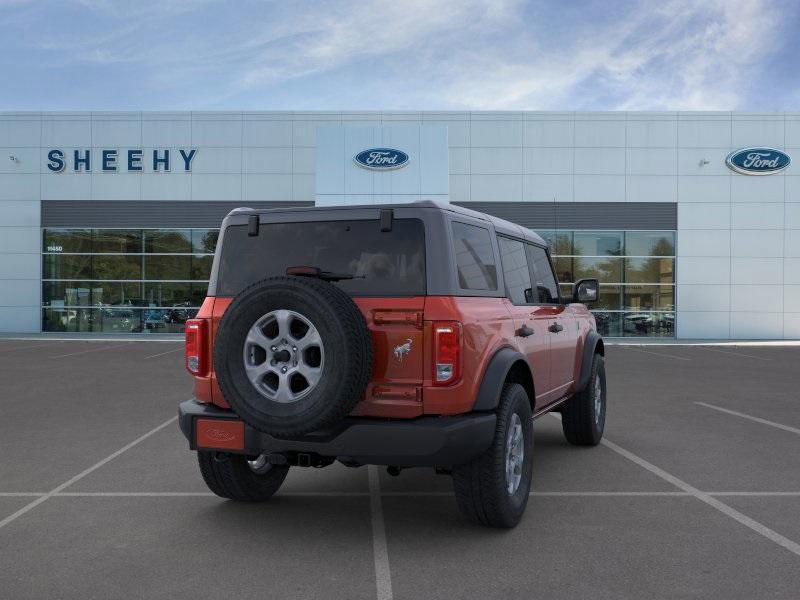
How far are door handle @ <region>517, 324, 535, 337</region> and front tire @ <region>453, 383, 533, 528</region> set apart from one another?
1.36 feet

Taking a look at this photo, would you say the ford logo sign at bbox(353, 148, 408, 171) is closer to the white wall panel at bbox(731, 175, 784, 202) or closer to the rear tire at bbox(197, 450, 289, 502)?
the white wall panel at bbox(731, 175, 784, 202)

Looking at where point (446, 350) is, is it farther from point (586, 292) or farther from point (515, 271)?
point (586, 292)

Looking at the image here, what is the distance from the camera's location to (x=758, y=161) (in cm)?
2781

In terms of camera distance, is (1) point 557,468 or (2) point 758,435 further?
(2) point 758,435

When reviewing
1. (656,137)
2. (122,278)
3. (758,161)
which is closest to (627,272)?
(656,137)

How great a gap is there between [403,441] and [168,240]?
87.9ft

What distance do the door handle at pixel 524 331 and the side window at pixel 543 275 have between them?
71cm

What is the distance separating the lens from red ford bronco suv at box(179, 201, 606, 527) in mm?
3889

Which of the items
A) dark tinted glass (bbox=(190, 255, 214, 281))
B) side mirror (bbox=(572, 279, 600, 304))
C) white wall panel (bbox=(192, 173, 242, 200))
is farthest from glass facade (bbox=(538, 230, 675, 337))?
side mirror (bbox=(572, 279, 600, 304))

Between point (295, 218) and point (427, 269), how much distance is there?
948mm

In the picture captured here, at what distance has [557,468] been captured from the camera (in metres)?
6.20

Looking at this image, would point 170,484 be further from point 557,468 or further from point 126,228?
point 126,228

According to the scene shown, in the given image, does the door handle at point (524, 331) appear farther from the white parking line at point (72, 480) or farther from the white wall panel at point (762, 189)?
the white wall panel at point (762, 189)

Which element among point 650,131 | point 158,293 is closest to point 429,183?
point 650,131
